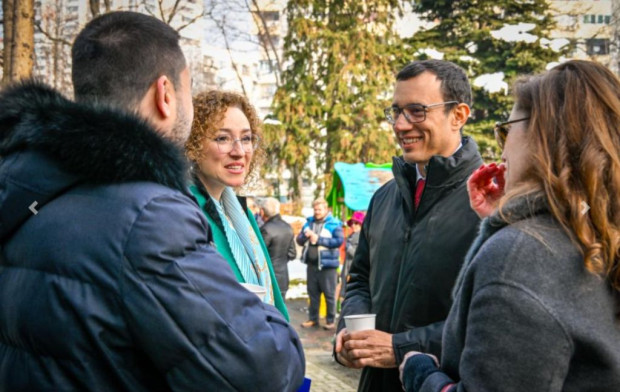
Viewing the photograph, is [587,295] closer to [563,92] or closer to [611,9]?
[563,92]

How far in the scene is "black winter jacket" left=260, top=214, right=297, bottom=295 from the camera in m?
11.2

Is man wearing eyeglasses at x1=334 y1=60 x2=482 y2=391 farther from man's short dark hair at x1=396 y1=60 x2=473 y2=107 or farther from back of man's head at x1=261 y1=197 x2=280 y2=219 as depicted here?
back of man's head at x1=261 y1=197 x2=280 y2=219

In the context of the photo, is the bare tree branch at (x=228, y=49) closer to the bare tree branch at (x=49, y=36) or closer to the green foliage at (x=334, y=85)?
the green foliage at (x=334, y=85)

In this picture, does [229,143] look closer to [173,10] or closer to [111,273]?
[111,273]

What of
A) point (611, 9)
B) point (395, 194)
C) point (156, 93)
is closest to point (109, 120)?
point (156, 93)

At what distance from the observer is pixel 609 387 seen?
1.64 meters

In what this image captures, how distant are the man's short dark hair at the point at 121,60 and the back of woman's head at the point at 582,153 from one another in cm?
102

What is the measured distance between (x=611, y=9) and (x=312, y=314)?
1207cm

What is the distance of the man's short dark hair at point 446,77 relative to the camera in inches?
128


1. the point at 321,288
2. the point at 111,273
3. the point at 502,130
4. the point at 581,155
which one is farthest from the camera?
the point at 321,288

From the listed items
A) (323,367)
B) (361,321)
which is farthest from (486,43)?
(361,321)

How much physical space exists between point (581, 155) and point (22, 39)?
22.9 ft

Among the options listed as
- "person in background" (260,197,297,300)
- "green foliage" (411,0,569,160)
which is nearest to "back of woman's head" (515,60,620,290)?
"person in background" (260,197,297,300)

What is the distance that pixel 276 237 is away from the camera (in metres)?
11.3
